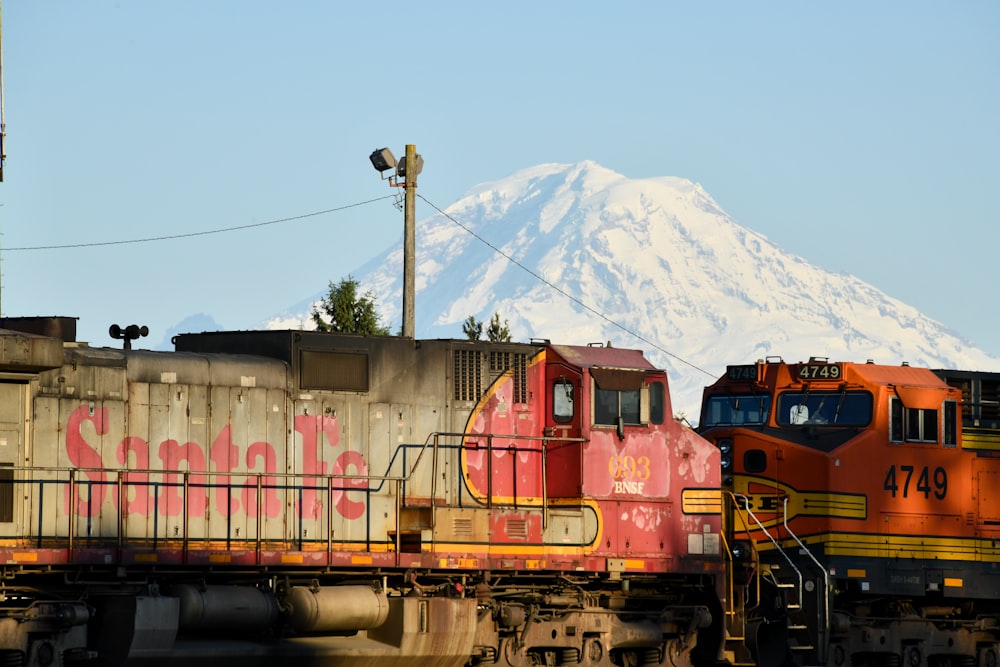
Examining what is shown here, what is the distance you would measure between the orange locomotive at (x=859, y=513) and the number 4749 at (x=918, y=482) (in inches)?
1.0

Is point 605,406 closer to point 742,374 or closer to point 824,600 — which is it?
point 824,600

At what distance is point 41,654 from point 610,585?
7.08m

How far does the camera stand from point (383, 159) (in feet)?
87.9

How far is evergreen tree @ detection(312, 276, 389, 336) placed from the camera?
3353cm

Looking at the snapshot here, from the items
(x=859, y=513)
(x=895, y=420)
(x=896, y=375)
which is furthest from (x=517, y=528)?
(x=896, y=375)

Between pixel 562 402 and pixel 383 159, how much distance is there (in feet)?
28.8

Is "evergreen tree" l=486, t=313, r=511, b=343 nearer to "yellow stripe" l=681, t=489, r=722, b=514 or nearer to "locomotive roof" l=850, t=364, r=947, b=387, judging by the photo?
"locomotive roof" l=850, t=364, r=947, b=387

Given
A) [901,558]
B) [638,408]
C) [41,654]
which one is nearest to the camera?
[41,654]

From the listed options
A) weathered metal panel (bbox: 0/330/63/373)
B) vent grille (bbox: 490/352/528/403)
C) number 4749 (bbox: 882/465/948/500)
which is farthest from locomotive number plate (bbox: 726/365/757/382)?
weathered metal panel (bbox: 0/330/63/373)

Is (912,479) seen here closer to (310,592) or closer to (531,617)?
(531,617)

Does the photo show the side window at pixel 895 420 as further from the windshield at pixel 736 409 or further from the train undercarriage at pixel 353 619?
the train undercarriage at pixel 353 619

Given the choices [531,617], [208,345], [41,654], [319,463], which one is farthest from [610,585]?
[41,654]

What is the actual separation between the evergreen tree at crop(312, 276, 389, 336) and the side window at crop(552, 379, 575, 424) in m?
14.0

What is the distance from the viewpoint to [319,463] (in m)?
17.9
